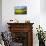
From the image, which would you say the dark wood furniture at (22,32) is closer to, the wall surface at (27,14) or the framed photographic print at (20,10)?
the wall surface at (27,14)

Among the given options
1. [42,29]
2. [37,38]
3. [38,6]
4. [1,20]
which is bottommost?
[37,38]

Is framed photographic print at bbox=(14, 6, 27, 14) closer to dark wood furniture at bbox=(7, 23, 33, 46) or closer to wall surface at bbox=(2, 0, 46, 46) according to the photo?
wall surface at bbox=(2, 0, 46, 46)

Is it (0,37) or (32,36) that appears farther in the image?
(32,36)

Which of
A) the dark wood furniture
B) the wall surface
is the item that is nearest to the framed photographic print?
the wall surface

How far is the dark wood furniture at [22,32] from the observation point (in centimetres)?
557

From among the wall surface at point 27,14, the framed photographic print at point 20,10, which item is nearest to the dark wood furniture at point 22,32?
the wall surface at point 27,14

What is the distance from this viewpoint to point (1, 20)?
18.8 feet

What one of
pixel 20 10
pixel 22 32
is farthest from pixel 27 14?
pixel 22 32

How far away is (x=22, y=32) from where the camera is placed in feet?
18.5

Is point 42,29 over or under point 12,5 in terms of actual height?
under

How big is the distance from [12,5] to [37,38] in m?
1.69

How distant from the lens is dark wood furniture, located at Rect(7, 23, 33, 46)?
5.57 m

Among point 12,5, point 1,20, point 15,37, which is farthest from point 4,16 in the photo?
point 15,37

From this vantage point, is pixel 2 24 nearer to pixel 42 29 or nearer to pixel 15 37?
pixel 15 37
